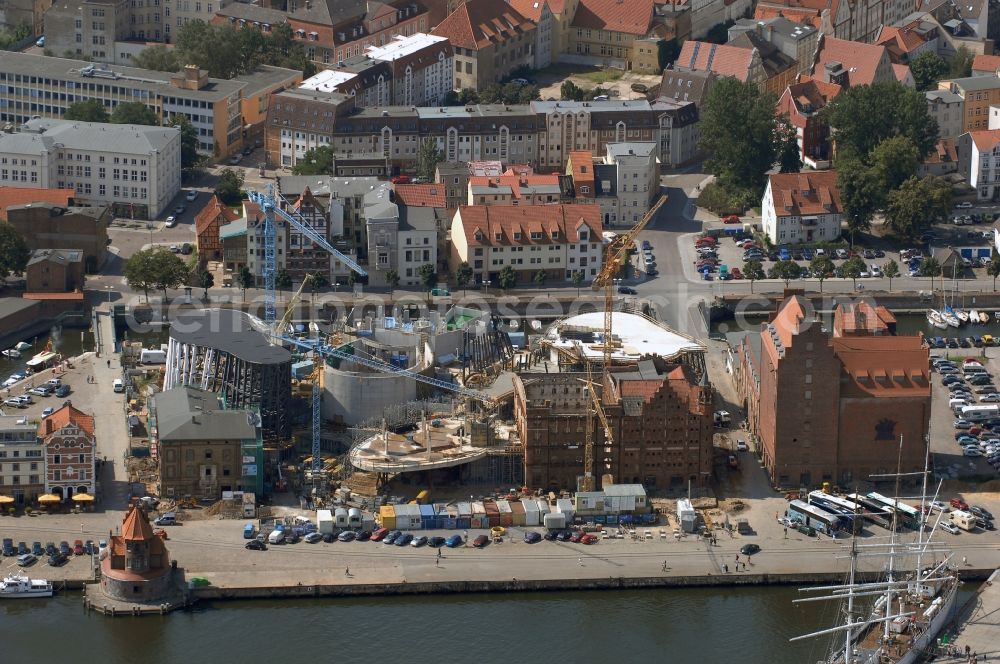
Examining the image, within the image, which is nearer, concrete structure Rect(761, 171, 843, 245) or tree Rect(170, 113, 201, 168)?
concrete structure Rect(761, 171, 843, 245)

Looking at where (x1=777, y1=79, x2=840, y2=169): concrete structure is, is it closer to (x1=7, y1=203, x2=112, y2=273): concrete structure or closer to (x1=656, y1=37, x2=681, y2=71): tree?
(x1=656, y1=37, x2=681, y2=71): tree

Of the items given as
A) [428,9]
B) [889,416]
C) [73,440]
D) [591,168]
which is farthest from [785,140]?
[73,440]

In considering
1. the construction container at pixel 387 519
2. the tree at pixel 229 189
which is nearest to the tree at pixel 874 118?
the tree at pixel 229 189

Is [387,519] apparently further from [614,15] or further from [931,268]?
[614,15]

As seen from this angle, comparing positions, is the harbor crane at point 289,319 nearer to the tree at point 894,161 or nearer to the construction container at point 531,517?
the construction container at point 531,517

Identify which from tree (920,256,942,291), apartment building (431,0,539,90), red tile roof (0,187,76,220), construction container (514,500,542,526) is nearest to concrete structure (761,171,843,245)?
tree (920,256,942,291)

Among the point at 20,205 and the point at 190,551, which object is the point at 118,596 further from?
the point at 20,205
